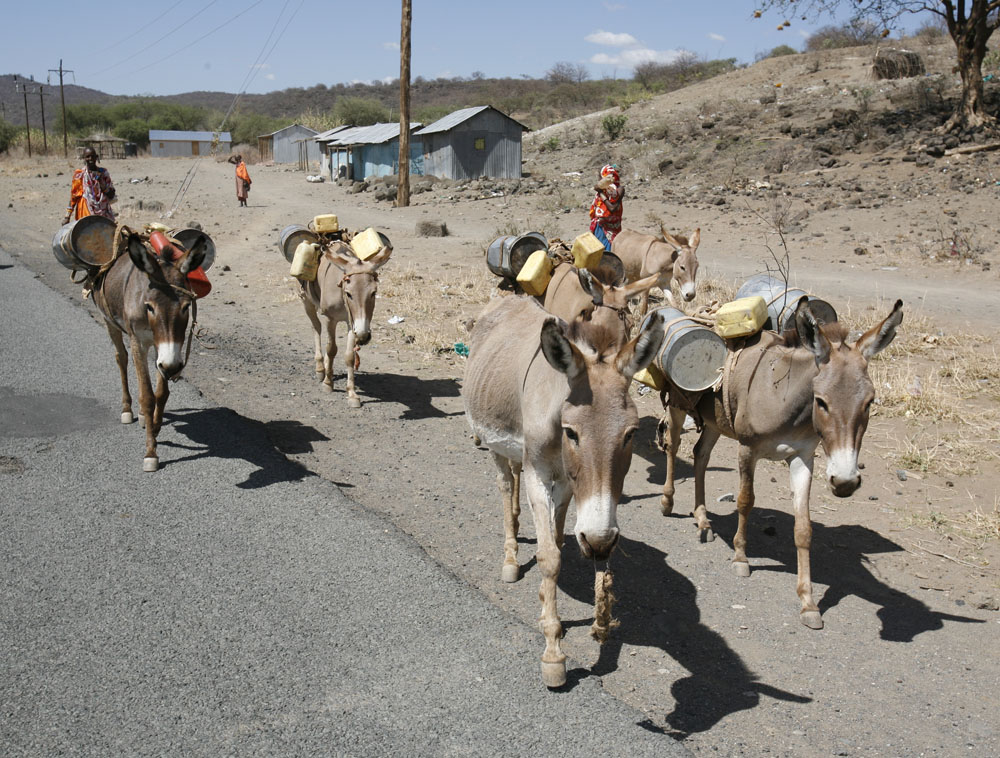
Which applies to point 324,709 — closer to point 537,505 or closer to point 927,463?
point 537,505

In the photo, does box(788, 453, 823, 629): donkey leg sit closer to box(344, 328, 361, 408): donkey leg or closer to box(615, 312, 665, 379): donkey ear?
box(615, 312, 665, 379): donkey ear

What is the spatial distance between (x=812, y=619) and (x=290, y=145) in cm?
6260

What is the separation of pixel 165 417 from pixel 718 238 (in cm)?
1553

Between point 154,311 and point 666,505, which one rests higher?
point 154,311

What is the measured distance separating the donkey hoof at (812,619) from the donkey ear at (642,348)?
2367 millimetres

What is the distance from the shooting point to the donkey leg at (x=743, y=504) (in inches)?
225

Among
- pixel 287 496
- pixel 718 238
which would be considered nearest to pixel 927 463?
pixel 287 496

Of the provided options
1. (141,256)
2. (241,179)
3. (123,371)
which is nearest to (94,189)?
(123,371)

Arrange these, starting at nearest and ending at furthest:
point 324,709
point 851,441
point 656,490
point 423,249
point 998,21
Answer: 1. point 324,709
2. point 851,441
3. point 656,490
4. point 423,249
5. point 998,21

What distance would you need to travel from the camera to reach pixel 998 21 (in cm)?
2286

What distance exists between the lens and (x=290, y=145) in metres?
61.9

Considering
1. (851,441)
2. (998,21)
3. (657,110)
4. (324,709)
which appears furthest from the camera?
(657,110)

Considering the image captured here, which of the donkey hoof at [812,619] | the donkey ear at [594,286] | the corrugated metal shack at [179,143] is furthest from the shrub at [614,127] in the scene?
the corrugated metal shack at [179,143]

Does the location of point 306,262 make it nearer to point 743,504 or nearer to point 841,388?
point 743,504
